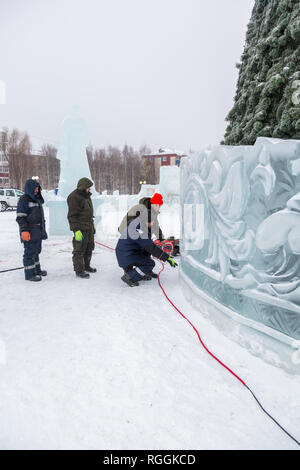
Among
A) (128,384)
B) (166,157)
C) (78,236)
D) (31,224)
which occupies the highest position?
(166,157)

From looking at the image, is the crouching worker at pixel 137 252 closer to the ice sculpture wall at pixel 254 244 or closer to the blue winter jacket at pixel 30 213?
the ice sculpture wall at pixel 254 244

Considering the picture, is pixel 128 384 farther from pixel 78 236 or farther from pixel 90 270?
pixel 90 270

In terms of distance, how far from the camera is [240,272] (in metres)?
2.71

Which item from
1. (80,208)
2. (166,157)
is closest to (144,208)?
(80,208)

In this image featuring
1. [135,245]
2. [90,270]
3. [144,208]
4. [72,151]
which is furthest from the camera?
[72,151]

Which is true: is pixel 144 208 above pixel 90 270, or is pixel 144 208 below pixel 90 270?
above

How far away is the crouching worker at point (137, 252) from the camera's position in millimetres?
4277

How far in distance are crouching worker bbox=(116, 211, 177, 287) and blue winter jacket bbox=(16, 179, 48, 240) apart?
1.31 metres

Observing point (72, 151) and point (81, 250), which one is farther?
point (72, 151)

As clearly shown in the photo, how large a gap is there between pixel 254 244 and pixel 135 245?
2247mm

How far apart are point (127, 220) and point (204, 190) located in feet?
4.86

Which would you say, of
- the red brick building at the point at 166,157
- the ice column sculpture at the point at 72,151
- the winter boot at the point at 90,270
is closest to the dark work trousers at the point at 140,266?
the winter boot at the point at 90,270

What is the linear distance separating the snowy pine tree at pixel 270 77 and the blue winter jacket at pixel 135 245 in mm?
2662

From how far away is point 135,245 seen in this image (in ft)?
14.7
